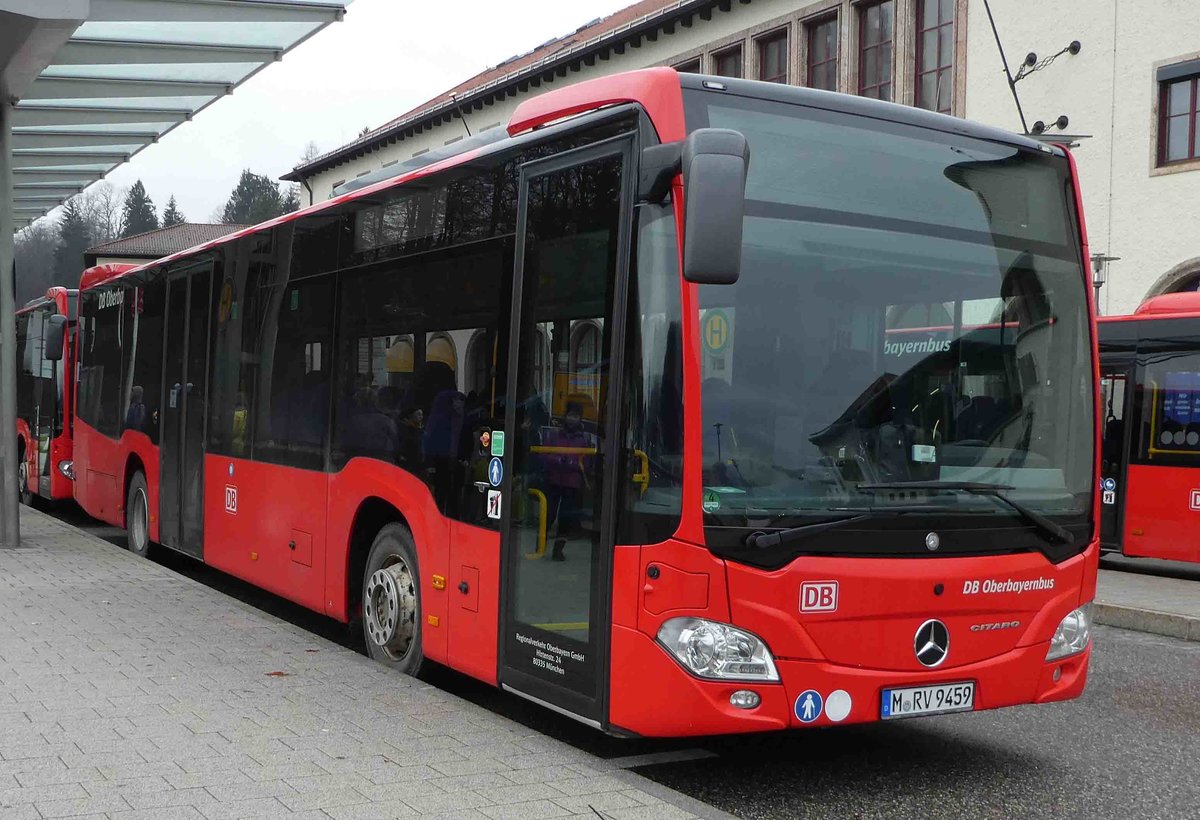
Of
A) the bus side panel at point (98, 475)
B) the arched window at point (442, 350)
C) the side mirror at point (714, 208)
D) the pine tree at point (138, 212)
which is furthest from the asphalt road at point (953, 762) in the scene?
the pine tree at point (138, 212)

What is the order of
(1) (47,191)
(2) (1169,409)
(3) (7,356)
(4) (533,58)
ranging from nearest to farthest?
(3) (7,356) → (2) (1169,409) → (1) (47,191) → (4) (533,58)

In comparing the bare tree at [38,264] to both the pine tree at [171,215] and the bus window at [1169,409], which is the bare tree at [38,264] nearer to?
the pine tree at [171,215]

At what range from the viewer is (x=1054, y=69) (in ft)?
Answer: 79.5

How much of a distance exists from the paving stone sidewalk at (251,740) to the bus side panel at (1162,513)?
10.6 m

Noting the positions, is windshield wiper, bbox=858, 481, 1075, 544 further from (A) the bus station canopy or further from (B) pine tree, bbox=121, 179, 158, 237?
(B) pine tree, bbox=121, 179, 158, 237

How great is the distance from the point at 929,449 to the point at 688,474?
1116 mm

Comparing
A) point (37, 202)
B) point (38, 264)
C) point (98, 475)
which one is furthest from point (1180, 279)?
point (38, 264)

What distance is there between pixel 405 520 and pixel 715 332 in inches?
113

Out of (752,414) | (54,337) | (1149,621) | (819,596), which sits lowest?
(1149,621)

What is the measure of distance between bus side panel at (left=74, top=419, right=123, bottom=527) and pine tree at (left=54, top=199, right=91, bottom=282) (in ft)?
337

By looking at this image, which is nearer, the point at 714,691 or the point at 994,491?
the point at 714,691

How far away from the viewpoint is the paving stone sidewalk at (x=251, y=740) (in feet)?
16.1

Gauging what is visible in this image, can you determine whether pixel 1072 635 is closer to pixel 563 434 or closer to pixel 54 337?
pixel 563 434

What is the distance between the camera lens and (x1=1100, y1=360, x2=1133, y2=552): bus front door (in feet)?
52.3
